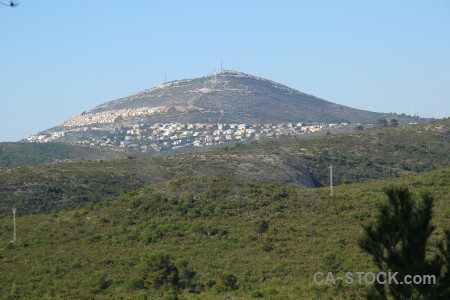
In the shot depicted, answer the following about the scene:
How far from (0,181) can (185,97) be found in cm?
11020

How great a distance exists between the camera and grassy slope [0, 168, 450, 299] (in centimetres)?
3114

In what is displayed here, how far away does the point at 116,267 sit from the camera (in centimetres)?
3544

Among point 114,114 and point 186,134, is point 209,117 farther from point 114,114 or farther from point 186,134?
point 114,114

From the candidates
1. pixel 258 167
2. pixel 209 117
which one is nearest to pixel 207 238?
pixel 258 167

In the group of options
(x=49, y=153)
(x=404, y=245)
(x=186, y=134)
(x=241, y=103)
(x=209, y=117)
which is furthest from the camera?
(x=209, y=117)

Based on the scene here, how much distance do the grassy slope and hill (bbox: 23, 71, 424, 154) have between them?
66.5 m

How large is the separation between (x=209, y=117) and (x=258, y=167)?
80561 mm

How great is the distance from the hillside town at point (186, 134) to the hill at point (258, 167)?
3427 centimetres

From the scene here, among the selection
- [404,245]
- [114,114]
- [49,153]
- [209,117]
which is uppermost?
[114,114]

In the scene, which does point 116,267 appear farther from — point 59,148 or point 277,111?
point 277,111

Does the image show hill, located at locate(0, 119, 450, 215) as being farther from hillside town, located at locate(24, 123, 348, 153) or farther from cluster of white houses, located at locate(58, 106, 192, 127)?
cluster of white houses, located at locate(58, 106, 192, 127)

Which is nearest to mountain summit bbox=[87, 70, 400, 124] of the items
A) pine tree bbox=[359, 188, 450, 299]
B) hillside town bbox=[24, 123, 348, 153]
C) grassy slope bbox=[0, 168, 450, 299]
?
hillside town bbox=[24, 123, 348, 153]

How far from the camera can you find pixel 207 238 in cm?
4134

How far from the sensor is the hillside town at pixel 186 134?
125m
